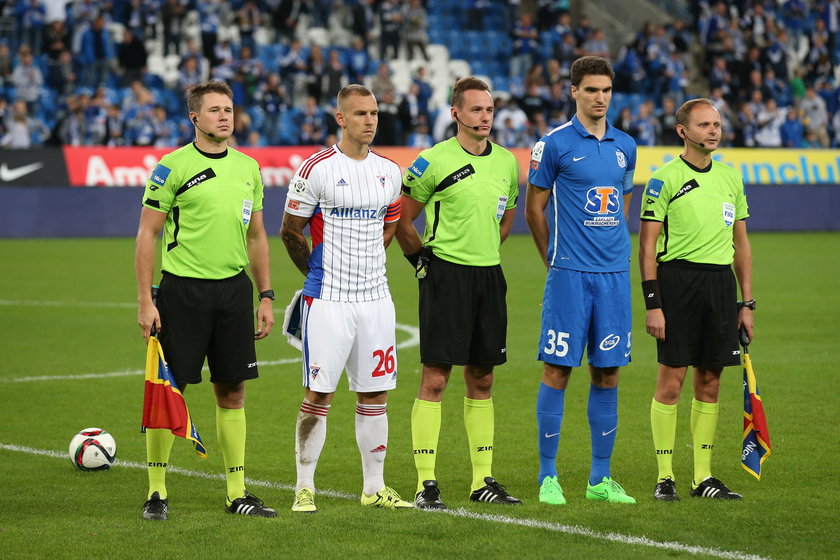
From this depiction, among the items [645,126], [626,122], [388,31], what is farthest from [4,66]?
[645,126]

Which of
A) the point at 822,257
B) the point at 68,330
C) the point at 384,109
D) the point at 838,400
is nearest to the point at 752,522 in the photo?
the point at 838,400

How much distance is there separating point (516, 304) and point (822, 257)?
28.1 ft

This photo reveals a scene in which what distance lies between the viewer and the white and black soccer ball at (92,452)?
7758 millimetres

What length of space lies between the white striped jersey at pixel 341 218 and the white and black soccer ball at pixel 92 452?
2.07m

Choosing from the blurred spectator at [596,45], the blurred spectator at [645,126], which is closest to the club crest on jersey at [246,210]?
the blurred spectator at [645,126]

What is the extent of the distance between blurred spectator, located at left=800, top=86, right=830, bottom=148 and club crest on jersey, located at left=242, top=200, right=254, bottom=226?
1047 inches

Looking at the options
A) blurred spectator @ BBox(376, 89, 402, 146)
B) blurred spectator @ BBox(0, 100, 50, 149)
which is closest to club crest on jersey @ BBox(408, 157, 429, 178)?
blurred spectator @ BBox(0, 100, 50, 149)

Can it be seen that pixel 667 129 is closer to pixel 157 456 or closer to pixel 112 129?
pixel 112 129

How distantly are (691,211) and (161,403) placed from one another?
10.1ft

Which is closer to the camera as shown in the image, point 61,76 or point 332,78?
point 61,76

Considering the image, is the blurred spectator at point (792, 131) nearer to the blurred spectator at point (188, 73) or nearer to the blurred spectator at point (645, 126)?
the blurred spectator at point (645, 126)

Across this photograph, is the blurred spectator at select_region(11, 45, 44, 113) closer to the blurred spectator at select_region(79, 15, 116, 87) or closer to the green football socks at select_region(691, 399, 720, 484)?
the blurred spectator at select_region(79, 15, 116, 87)

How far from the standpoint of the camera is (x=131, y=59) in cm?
2727

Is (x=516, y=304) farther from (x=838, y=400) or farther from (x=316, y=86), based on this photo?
(x=316, y=86)
